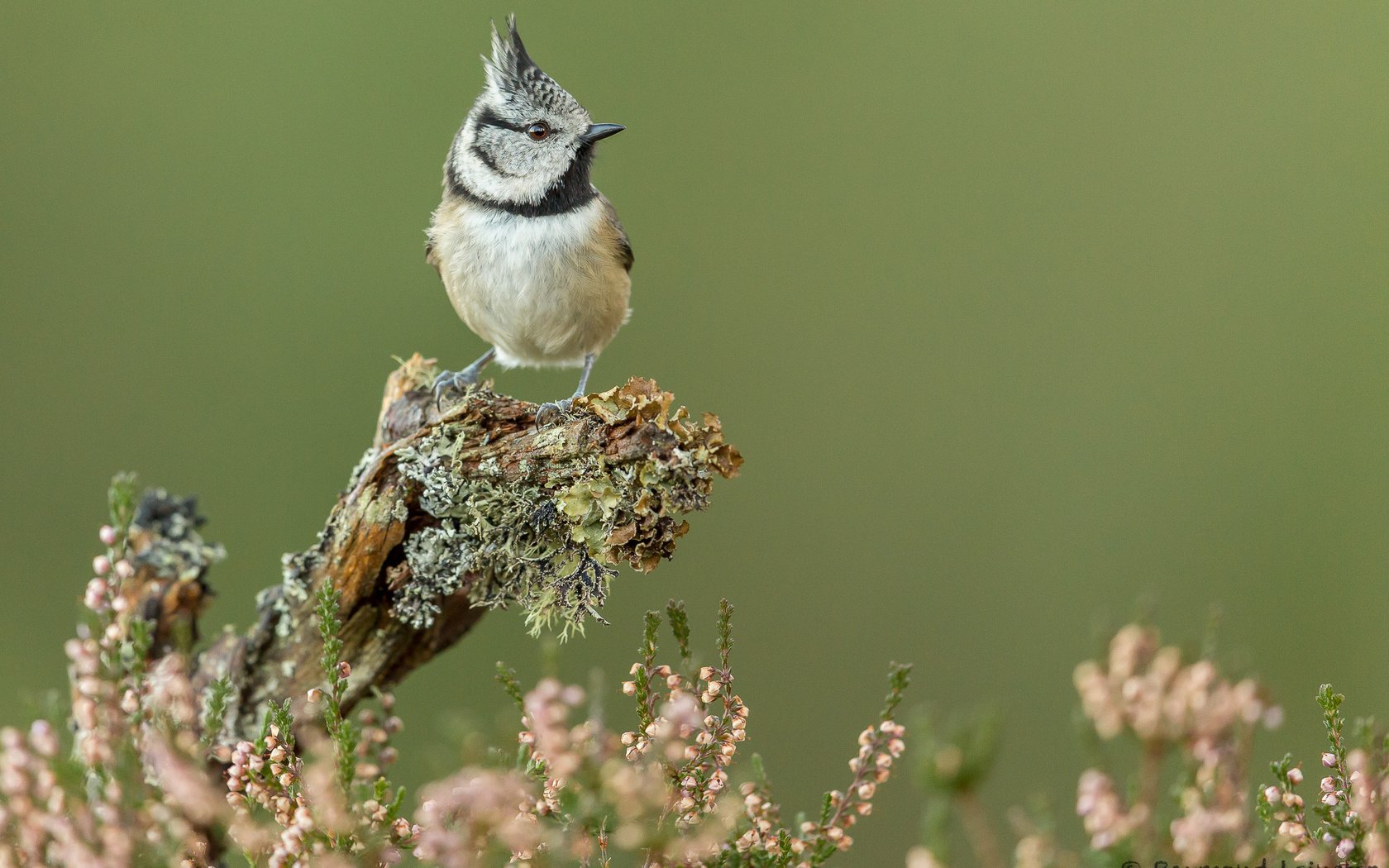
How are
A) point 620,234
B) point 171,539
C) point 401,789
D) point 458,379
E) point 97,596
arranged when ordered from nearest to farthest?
point 401,789
point 97,596
point 171,539
point 458,379
point 620,234

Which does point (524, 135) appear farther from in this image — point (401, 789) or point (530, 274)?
point (401, 789)

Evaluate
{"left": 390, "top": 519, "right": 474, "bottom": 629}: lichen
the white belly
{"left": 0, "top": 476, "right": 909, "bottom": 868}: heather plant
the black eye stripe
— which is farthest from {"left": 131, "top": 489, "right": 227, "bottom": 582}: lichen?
the black eye stripe

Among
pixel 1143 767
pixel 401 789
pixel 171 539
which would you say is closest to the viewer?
pixel 1143 767

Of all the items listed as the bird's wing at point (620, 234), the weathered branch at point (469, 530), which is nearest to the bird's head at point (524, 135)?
the bird's wing at point (620, 234)

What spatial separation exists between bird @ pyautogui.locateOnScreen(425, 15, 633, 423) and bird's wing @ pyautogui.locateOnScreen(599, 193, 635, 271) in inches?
1.6

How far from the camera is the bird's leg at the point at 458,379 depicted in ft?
6.76

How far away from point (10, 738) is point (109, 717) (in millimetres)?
82

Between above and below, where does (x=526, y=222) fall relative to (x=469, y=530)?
above

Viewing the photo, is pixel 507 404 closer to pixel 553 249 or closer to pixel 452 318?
pixel 553 249

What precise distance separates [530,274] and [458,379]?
0.49m

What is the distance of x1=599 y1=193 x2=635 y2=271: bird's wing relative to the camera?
2.96 m

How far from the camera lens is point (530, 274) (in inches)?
106

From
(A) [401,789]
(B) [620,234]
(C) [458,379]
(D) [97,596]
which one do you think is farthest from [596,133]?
(A) [401,789]

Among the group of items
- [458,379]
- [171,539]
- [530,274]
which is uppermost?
[530,274]
